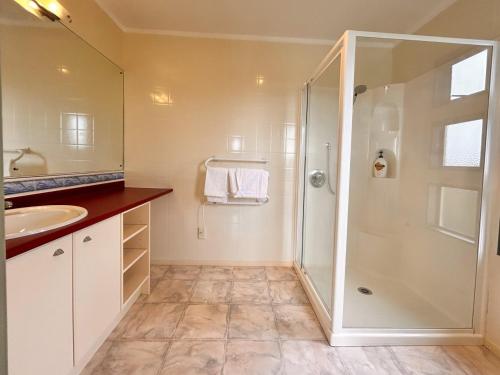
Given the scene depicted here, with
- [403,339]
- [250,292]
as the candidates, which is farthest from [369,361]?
[250,292]

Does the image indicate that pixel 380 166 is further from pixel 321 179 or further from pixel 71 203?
pixel 71 203

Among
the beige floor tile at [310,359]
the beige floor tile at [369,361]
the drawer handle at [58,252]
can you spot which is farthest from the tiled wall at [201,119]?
the drawer handle at [58,252]

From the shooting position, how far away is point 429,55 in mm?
1776

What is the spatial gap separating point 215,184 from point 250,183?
33 cm

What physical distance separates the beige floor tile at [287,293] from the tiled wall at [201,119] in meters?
0.64

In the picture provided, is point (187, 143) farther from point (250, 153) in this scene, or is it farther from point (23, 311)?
point (23, 311)

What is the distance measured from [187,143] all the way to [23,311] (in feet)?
5.99


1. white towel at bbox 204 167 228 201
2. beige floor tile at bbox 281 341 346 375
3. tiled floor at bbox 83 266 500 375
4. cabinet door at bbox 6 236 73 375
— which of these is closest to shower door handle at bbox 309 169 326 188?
white towel at bbox 204 167 228 201

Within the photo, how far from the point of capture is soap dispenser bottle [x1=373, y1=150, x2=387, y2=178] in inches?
86.3

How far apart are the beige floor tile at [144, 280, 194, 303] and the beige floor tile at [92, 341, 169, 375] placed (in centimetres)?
46

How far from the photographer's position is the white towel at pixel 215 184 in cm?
238

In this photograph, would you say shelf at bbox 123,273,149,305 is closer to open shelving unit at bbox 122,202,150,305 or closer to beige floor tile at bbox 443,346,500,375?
open shelving unit at bbox 122,202,150,305

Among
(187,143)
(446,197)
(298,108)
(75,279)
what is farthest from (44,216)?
(446,197)

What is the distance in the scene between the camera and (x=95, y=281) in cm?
133
